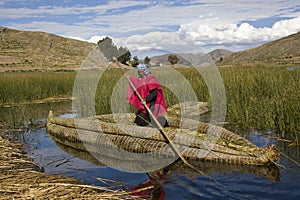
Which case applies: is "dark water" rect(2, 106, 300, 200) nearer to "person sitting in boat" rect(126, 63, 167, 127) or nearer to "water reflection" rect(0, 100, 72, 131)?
"person sitting in boat" rect(126, 63, 167, 127)

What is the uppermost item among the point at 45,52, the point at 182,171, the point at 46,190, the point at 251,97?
the point at 45,52

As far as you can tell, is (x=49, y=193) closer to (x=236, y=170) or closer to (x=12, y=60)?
(x=236, y=170)

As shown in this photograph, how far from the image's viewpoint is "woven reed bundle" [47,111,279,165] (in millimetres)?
5184

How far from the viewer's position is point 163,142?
598cm

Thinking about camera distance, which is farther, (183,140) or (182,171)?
(183,140)

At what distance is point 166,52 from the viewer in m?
6.60

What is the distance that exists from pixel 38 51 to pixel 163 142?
65890 mm

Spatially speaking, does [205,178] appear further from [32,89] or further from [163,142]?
[32,89]

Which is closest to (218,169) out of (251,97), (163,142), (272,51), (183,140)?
(183,140)

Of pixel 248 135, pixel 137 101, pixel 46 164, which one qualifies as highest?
pixel 137 101

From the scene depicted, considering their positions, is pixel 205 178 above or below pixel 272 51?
below

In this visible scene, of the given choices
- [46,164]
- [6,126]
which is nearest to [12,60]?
[6,126]

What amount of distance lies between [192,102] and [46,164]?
5.35 metres

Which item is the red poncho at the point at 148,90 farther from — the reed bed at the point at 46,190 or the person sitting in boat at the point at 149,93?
the reed bed at the point at 46,190
